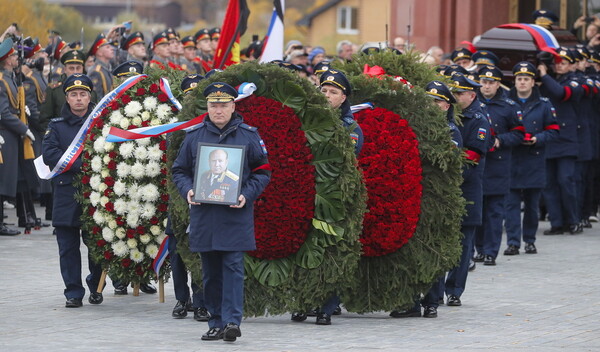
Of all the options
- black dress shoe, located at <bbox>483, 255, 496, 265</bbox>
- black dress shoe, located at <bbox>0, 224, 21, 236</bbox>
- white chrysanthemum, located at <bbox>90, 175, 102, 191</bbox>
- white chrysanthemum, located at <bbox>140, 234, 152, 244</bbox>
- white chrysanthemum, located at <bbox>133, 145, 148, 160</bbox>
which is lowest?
black dress shoe, located at <bbox>483, 255, 496, 265</bbox>

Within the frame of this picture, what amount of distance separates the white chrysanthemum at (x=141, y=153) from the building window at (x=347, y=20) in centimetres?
6320

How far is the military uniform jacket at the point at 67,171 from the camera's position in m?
11.9

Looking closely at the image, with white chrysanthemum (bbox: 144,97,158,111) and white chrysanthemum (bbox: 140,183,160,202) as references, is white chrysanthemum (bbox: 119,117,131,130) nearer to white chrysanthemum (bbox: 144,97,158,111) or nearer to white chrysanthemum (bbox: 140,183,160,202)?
white chrysanthemum (bbox: 144,97,158,111)

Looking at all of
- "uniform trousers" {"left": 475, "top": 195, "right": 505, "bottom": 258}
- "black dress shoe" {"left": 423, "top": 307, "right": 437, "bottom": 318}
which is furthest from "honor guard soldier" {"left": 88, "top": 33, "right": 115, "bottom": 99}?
"black dress shoe" {"left": 423, "top": 307, "right": 437, "bottom": 318}

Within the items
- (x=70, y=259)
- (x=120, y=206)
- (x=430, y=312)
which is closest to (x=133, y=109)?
(x=120, y=206)

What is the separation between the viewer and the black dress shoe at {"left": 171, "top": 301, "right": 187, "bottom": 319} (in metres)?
11.4

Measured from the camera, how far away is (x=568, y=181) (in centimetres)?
1845

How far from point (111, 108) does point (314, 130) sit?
2102 millimetres

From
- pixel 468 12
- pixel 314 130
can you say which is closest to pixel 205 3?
pixel 468 12

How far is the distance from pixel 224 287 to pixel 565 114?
9.67 metres

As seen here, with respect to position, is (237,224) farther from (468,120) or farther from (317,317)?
(468,120)

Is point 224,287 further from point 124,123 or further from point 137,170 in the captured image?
point 124,123

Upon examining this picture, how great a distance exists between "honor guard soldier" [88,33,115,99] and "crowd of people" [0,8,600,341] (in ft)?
0.06

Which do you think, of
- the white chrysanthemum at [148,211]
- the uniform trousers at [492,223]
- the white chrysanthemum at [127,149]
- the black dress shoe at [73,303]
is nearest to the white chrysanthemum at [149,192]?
the white chrysanthemum at [148,211]
